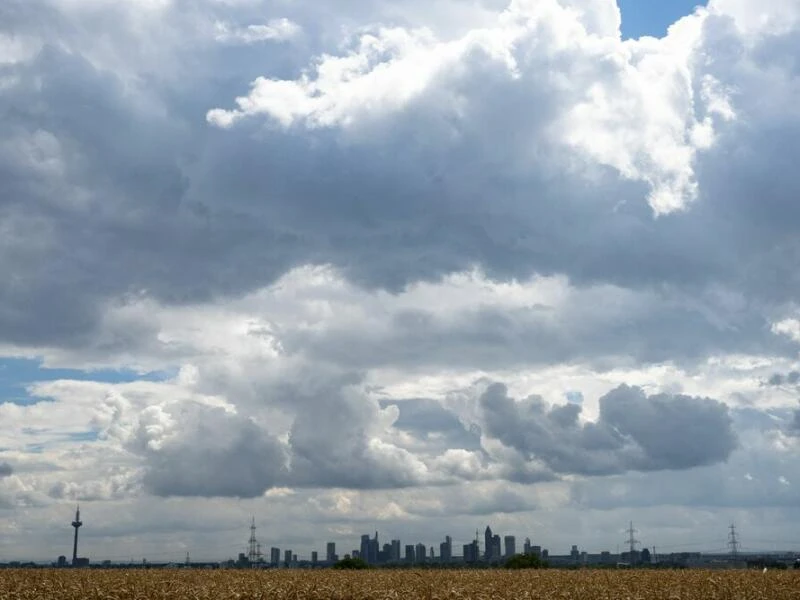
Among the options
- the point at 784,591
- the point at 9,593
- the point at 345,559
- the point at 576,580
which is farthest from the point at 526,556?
the point at 9,593

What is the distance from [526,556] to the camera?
123 metres

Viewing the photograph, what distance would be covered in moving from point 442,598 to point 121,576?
28358mm

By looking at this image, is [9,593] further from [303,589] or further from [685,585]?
[685,585]

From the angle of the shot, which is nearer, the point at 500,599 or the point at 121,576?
the point at 500,599

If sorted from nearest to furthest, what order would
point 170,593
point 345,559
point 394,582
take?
point 170,593 → point 394,582 → point 345,559

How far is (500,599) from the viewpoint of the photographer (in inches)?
1378

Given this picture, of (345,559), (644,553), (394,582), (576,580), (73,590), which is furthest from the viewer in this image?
(644,553)

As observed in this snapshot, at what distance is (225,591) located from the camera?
39.0m

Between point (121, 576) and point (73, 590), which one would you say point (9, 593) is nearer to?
point (73, 590)

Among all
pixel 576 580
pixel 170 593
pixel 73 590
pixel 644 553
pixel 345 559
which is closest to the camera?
pixel 170 593

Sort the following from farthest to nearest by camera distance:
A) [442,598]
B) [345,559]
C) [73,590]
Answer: [345,559], [73,590], [442,598]

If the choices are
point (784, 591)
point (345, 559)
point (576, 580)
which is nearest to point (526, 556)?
point (345, 559)

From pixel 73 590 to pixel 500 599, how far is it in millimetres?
19725

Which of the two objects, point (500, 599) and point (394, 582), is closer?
point (500, 599)
